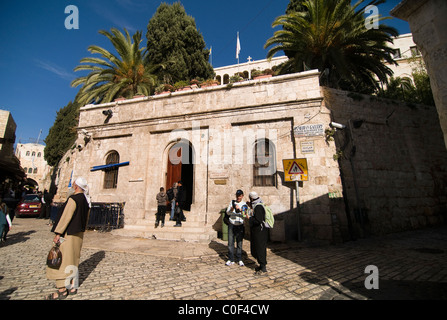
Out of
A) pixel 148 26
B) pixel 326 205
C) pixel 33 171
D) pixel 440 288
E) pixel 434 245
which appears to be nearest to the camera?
pixel 440 288

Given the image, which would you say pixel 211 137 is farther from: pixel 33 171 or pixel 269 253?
pixel 33 171

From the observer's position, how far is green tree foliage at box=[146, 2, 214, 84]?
2092cm

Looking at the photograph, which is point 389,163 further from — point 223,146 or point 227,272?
point 227,272

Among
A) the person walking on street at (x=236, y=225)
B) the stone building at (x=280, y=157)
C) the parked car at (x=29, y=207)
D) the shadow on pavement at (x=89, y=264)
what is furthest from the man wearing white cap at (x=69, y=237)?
the parked car at (x=29, y=207)

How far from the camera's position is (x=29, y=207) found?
1488 cm

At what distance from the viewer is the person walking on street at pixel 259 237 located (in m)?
4.66

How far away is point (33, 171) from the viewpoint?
153ft

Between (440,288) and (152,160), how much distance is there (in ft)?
34.1

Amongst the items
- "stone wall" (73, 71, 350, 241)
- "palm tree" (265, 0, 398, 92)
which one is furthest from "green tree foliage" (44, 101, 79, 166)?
"palm tree" (265, 0, 398, 92)

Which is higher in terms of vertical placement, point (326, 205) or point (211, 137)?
point (211, 137)

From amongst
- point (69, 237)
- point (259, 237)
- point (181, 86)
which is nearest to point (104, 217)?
point (69, 237)
